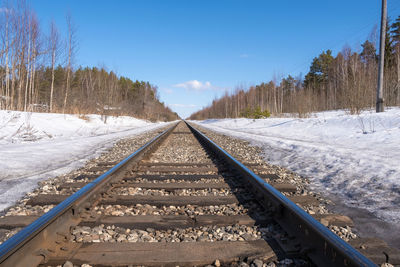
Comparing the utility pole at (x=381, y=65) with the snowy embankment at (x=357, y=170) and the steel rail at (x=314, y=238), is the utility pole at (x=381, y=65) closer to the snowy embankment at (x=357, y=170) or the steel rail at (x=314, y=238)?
the snowy embankment at (x=357, y=170)

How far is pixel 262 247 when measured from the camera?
5.49 ft

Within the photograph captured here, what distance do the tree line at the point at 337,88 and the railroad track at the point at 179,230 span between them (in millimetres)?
13218

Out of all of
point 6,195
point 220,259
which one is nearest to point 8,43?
point 6,195

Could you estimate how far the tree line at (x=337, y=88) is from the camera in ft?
45.0

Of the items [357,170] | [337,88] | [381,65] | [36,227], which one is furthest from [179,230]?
[337,88]

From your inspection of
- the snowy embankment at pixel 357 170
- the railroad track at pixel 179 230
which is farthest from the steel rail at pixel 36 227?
the snowy embankment at pixel 357 170

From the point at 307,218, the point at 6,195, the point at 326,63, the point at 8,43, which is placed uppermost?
the point at 326,63

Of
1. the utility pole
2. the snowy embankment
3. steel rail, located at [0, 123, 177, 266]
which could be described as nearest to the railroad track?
steel rail, located at [0, 123, 177, 266]

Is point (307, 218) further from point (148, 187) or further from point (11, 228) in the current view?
point (11, 228)

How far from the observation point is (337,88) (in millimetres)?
42312

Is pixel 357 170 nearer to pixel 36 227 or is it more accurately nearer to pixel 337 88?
pixel 36 227

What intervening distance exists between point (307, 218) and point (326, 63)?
61.8m

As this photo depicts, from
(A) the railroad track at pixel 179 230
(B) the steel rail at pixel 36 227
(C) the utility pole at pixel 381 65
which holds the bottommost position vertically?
(A) the railroad track at pixel 179 230

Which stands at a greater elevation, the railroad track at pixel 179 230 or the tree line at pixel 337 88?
the tree line at pixel 337 88
